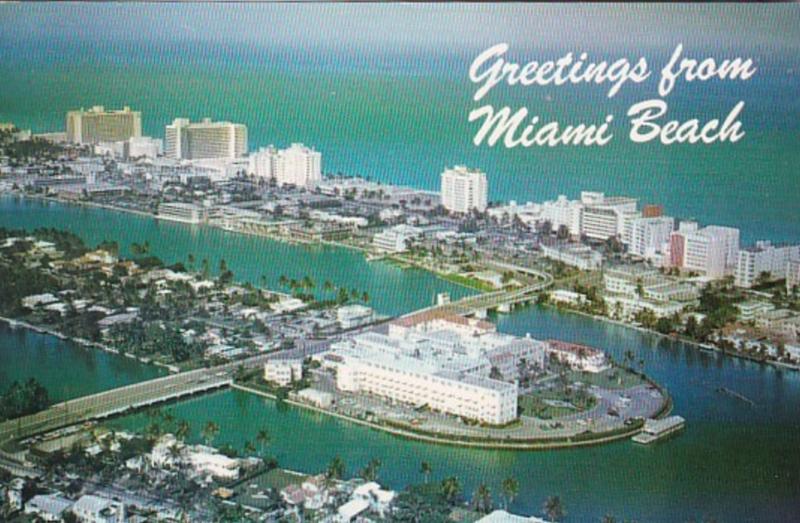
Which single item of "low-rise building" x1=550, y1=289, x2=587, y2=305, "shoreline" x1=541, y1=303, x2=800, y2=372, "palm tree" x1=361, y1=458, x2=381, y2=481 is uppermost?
"low-rise building" x1=550, y1=289, x2=587, y2=305

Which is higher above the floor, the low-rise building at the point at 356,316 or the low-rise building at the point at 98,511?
the low-rise building at the point at 356,316

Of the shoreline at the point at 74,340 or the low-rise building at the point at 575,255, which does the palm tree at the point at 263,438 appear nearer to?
the shoreline at the point at 74,340

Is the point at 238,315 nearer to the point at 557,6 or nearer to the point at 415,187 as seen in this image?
the point at 415,187

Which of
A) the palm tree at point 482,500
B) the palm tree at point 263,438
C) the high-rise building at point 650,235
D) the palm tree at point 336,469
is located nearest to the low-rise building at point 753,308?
the high-rise building at point 650,235

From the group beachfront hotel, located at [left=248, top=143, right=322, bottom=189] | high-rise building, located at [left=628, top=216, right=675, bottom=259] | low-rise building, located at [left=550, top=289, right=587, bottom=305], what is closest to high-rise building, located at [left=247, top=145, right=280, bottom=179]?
beachfront hotel, located at [left=248, top=143, right=322, bottom=189]

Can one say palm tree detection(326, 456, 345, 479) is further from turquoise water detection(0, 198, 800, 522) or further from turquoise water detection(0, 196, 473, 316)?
turquoise water detection(0, 196, 473, 316)

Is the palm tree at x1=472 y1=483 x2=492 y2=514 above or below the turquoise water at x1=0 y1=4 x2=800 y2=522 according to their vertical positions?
below
